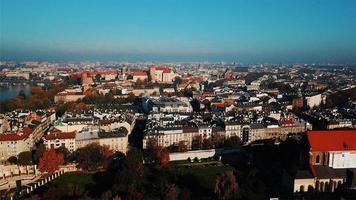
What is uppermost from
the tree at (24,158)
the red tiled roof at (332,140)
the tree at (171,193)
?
the red tiled roof at (332,140)

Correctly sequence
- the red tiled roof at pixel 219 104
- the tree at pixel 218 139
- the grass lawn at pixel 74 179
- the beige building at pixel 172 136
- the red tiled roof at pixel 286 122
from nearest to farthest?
the grass lawn at pixel 74 179 < the beige building at pixel 172 136 < the tree at pixel 218 139 < the red tiled roof at pixel 286 122 < the red tiled roof at pixel 219 104

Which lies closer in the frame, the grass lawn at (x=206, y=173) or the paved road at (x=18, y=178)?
the grass lawn at (x=206, y=173)

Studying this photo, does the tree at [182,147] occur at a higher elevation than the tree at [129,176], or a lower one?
lower

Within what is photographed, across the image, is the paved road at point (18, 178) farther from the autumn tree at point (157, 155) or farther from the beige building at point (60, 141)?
the autumn tree at point (157, 155)

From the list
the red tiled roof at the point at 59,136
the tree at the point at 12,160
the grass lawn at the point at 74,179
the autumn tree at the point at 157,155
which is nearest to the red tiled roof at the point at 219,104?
the autumn tree at the point at 157,155

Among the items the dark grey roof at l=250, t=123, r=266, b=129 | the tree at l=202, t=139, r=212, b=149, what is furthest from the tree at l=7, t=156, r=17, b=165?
the dark grey roof at l=250, t=123, r=266, b=129

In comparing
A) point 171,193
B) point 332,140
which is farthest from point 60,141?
point 332,140
